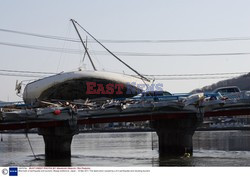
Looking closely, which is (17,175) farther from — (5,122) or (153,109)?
(153,109)

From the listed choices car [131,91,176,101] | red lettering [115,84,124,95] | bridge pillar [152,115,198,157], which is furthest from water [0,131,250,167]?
red lettering [115,84,124,95]

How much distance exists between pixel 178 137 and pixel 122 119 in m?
5.81

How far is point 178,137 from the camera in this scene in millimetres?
47438

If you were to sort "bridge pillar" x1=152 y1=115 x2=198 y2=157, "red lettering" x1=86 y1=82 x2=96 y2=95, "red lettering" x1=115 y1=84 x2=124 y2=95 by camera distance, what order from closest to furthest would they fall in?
"red lettering" x1=115 y1=84 x2=124 y2=95 < "red lettering" x1=86 y1=82 x2=96 y2=95 < "bridge pillar" x1=152 y1=115 x2=198 y2=157

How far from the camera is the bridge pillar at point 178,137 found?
47094 mm

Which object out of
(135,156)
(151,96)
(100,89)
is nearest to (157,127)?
(135,156)

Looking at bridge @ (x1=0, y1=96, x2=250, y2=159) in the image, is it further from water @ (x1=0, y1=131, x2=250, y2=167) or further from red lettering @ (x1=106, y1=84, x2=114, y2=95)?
red lettering @ (x1=106, y1=84, x2=114, y2=95)

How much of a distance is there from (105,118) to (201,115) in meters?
8.67

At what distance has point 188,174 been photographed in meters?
14.2

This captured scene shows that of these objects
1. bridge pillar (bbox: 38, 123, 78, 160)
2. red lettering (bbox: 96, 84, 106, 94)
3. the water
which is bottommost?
the water

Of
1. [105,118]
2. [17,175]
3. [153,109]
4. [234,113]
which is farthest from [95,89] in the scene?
[17,175]

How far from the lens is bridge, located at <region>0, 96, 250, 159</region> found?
128ft

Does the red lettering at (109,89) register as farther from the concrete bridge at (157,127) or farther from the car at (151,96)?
the car at (151,96)

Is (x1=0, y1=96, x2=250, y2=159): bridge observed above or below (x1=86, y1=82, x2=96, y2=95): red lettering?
below
